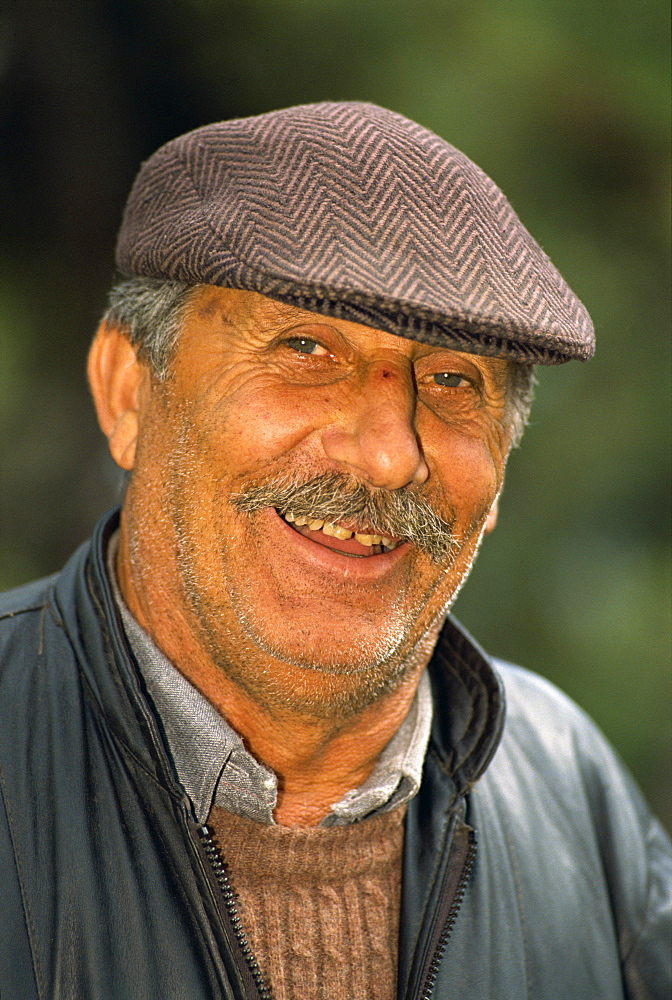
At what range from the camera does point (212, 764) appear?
1777 millimetres

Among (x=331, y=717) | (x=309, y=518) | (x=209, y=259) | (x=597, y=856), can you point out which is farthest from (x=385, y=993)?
(x=209, y=259)

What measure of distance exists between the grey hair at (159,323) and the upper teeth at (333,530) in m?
0.40

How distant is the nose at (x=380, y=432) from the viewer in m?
1.72

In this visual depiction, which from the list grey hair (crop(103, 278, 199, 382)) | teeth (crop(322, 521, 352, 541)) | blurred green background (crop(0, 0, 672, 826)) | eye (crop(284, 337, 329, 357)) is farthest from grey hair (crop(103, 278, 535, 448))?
blurred green background (crop(0, 0, 672, 826))

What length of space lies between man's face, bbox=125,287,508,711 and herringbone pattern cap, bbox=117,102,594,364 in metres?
0.21

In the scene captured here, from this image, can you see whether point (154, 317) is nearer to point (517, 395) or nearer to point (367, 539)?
point (367, 539)

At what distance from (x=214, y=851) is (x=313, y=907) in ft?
0.98

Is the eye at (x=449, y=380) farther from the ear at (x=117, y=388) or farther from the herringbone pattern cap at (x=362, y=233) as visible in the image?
the ear at (x=117, y=388)

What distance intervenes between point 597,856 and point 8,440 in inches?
94.5

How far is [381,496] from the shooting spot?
1.76m

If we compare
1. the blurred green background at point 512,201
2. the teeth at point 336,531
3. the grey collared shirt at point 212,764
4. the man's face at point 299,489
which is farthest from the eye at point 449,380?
the blurred green background at point 512,201

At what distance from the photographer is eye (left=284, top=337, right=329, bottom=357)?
179 cm

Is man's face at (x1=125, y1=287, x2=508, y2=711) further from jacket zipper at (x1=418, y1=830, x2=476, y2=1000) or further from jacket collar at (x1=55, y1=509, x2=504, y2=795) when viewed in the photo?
jacket zipper at (x1=418, y1=830, x2=476, y2=1000)

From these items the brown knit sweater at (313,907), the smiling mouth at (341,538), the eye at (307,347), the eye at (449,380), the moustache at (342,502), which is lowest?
the brown knit sweater at (313,907)
